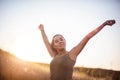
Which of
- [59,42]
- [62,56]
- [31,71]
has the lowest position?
[31,71]

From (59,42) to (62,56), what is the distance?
14 centimetres

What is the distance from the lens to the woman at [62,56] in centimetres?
238

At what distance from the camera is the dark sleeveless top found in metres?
2.39

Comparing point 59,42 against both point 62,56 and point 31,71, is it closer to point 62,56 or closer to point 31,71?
point 62,56

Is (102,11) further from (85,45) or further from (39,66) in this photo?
(39,66)

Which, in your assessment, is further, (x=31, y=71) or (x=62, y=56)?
(x=31, y=71)

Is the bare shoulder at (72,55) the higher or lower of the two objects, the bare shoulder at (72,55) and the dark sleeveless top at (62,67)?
the higher

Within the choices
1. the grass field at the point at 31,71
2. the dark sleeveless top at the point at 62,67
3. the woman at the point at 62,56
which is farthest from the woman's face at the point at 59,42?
the grass field at the point at 31,71

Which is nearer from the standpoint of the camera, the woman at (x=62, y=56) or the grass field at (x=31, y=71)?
the woman at (x=62, y=56)

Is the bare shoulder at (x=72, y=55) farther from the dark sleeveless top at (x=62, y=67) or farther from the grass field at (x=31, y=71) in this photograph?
the grass field at (x=31, y=71)

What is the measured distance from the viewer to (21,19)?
9.14 ft

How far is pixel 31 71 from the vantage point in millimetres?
2668

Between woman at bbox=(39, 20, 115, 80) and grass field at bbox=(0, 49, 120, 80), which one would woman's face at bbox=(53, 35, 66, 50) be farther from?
grass field at bbox=(0, 49, 120, 80)

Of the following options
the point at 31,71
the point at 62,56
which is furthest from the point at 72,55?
the point at 31,71
